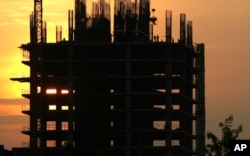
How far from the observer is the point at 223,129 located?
75.3m

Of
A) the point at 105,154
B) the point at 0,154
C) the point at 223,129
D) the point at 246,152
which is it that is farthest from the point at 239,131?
the point at 0,154

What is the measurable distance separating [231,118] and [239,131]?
1385 mm

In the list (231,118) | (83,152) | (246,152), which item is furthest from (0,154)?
(246,152)

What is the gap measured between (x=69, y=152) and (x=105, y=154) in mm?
6056

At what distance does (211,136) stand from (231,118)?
2.91 m

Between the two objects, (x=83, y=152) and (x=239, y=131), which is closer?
(x=239, y=131)

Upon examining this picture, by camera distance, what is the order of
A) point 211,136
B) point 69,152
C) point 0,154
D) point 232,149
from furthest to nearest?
1. point 0,154
2. point 69,152
3. point 211,136
4. point 232,149

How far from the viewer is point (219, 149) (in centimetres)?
7369

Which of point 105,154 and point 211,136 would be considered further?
point 105,154

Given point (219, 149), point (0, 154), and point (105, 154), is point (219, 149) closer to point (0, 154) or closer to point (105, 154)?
point (105, 154)

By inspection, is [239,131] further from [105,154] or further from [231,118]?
[105,154]

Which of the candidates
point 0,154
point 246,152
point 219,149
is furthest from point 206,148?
point 0,154

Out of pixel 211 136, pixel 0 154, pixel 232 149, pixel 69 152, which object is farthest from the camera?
pixel 0 154

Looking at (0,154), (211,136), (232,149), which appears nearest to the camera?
(232,149)
